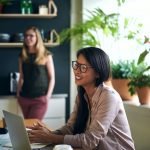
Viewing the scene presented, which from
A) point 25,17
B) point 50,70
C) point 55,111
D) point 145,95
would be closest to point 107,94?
point 145,95

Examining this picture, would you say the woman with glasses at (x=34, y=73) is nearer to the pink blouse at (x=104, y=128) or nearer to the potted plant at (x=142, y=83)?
the potted plant at (x=142, y=83)

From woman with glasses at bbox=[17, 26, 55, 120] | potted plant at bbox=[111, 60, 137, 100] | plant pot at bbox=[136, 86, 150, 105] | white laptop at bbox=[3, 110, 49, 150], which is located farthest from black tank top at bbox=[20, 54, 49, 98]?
white laptop at bbox=[3, 110, 49, 150]

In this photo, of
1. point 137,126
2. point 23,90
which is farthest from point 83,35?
point 137,126

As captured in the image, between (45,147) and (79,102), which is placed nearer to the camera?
(45,147)

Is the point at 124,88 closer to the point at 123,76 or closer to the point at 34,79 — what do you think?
the point at 123,76

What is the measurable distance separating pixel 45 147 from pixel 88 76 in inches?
17.9

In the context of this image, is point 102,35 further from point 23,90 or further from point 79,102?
point 79,102

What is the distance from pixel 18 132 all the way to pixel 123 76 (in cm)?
223

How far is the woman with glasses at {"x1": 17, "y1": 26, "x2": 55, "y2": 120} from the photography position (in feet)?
14.5

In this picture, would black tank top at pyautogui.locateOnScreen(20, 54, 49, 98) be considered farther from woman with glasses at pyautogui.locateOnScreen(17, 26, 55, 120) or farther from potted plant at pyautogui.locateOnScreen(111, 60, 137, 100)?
potted plant at pyautogui.locateOnScreen(111, 60, 137, 100)

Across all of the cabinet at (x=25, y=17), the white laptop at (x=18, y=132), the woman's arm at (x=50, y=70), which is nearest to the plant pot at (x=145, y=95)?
the woman's arm at (x=50, y=70)

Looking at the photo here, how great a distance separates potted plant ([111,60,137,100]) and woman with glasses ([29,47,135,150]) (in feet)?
5.23

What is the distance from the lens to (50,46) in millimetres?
5090

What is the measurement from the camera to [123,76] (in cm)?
384
